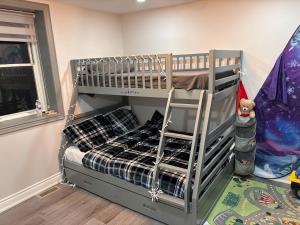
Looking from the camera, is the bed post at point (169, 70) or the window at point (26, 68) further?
the window at point (26, 68)

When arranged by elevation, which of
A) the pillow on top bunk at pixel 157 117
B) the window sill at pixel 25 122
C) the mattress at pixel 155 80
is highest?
the mattress at pixel 155 80

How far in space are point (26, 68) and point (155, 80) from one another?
1.66m

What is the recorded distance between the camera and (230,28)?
108 inches

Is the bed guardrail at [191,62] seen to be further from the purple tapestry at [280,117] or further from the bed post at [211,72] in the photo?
the bed post at [211,72]

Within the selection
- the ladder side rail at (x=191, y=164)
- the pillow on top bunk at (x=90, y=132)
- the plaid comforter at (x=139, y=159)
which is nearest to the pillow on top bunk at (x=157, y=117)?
the plaid comforter at (x=139, y=159)

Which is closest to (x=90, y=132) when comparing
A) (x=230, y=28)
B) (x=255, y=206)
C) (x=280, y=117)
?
(x=255, y=206)

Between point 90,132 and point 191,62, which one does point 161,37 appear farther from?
point 90,132

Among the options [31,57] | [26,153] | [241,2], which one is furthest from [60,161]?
[241,2]

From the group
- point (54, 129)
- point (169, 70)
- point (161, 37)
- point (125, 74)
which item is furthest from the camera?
point (161, 37)

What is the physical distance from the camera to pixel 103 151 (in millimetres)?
2602

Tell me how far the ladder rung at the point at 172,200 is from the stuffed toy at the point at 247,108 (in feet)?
4.32

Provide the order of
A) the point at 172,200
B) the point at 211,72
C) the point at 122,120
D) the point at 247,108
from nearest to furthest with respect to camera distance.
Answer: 1. the point at 211,72
2. the point at 172,200
3. the point at 247,108
4. the point at 122,120

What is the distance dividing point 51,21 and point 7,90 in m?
0.97

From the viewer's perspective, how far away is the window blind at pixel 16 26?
2455 mm
